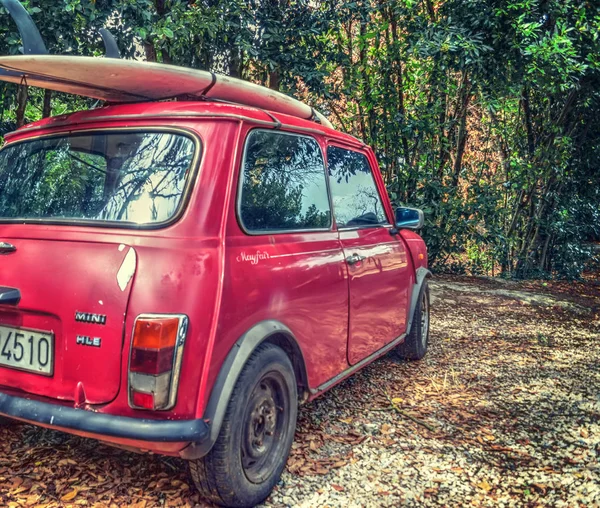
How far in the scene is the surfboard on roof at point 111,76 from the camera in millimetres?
2711

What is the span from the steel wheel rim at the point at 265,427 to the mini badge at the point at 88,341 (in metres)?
0.72

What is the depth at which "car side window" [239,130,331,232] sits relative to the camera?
275 cm

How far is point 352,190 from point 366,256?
1.64 ft

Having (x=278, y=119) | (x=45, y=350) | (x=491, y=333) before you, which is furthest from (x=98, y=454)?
(x=491, y=333)

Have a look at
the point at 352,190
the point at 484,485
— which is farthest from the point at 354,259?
the point at 484,485

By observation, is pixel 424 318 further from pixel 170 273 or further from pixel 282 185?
pixel 170 273

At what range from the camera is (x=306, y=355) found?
117 inches

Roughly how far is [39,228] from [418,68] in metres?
8.44

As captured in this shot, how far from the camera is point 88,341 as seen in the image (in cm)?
227

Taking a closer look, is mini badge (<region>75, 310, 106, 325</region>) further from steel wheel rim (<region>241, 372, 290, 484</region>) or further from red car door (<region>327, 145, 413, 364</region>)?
red car door (<region>327, 145, 413, 364</region>)

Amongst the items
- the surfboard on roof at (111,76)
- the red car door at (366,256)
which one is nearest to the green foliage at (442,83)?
the surfboard on roof at (111,76)

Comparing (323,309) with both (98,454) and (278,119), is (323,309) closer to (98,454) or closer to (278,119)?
(278,119)

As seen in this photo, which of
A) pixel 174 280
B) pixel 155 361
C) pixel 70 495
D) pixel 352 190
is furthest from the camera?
pixel 352 190

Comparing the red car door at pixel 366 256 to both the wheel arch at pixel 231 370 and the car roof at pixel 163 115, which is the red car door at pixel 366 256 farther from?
the wheel arch at pixel 231 370
